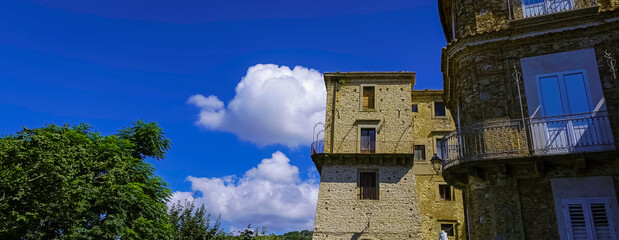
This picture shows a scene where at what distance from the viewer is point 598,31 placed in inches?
416

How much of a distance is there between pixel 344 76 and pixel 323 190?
9187 millimetres

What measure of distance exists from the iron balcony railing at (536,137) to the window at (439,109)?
66.8 ft

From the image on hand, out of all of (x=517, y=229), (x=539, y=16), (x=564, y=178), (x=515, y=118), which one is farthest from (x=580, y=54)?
(x=517, y=229)

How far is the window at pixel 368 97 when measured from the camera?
29.1 m

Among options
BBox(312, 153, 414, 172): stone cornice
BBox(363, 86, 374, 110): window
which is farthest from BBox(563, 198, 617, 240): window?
BBox(363, 86, 374, 110): window

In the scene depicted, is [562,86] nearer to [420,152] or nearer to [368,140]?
[368,140]

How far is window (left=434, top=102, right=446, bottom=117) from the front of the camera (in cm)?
3065

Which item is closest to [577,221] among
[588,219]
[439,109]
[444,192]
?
[588,219]

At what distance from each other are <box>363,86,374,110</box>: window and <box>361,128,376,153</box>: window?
1.91 m

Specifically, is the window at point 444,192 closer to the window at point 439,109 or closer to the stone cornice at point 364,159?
the stone cornice at point 364,159

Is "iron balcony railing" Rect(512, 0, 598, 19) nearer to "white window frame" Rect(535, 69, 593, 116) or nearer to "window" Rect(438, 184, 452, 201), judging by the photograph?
"white window frame" Rect(535, 69, 593, 116)

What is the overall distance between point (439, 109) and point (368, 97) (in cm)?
622

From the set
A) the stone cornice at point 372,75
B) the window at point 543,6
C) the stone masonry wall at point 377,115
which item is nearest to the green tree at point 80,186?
the stone masonry wall at point 377,115

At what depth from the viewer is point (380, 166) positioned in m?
26.5
